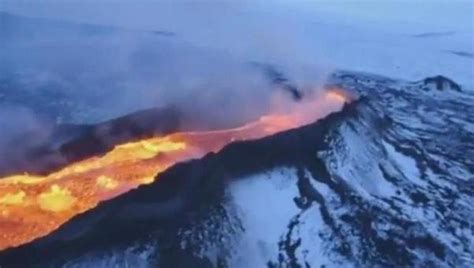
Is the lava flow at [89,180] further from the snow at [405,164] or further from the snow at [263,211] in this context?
the snow at [405,164]

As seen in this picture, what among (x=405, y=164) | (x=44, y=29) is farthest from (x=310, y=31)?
(x=405, y=164)

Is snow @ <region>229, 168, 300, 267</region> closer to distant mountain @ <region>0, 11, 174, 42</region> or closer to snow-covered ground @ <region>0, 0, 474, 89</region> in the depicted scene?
snow-covered ground @ <region>0, 0, 474, 89</region>

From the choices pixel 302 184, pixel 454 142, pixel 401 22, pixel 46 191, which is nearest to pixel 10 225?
pixel 46 191

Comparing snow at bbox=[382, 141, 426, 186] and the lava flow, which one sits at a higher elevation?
the lava flow

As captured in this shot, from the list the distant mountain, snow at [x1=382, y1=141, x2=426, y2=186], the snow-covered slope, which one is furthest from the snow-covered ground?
the snow-covered slope

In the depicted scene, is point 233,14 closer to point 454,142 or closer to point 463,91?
point 463,91

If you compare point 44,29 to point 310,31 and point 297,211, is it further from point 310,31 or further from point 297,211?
point 297,211

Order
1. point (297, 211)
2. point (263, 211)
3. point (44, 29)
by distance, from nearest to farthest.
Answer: point (263, 211) → point (297, 211) → point (44, 29)

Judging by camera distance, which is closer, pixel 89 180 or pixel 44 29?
pixel 89 180

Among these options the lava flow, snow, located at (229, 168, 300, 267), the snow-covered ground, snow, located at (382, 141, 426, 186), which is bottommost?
the snow-covered ground
